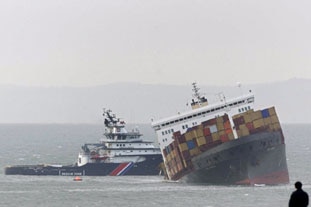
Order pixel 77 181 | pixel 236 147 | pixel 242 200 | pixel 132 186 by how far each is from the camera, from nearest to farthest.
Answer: pixel 242 200 → pixel 236 147 → pixel 132 186 → pixel 77 181

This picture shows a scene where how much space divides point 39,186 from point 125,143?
17.3 metres

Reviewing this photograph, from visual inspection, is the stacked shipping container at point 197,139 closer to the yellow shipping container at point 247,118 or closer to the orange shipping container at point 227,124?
the orange shipping container at point 227,124

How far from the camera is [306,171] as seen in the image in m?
111

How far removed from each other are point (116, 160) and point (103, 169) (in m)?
1.79

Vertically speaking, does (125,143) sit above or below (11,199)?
above

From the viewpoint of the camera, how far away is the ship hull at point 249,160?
83.9 meters

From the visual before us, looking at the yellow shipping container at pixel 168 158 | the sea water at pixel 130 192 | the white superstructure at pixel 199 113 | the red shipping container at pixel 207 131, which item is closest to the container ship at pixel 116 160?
the sea water at pixel 130 192

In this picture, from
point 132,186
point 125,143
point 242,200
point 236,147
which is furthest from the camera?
point 125,143

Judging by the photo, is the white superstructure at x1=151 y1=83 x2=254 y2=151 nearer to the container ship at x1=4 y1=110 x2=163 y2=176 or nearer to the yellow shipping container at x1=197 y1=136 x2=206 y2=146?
the yellow shipping container at x1=197 y1=136 x2=206 y2=146

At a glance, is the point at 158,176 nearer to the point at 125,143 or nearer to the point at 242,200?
the point at 125,143

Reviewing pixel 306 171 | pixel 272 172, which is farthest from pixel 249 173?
pixel 306 171

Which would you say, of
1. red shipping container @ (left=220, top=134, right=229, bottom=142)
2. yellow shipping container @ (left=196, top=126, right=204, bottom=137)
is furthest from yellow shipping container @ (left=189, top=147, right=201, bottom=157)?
red shipping container @ (left=220, top=134, right=229, bottom=142)

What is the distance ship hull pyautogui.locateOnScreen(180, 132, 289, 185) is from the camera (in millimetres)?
83938

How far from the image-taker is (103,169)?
105688 millimetres
